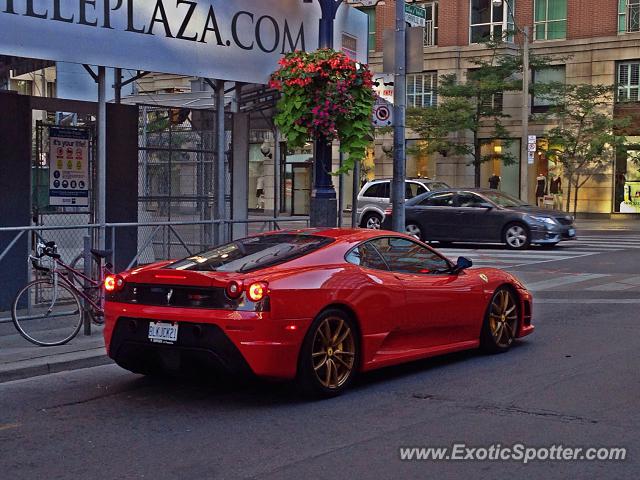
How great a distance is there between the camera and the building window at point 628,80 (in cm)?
3869

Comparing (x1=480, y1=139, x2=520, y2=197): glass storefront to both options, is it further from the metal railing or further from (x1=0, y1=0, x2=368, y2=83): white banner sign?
the metal railing

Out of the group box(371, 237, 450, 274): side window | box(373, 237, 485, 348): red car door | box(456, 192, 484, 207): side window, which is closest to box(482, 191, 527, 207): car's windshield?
box(456, 192, 484, 207): side window

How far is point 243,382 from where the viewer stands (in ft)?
25.7

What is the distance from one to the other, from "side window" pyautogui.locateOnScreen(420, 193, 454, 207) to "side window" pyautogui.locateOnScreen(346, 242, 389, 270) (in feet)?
53.9

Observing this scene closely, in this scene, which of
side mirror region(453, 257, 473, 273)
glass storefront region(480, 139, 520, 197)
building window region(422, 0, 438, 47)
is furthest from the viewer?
building window region(422, 0, 438, 47)

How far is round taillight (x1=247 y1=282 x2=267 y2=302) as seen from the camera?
6902 mm

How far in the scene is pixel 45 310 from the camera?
10.0 meters

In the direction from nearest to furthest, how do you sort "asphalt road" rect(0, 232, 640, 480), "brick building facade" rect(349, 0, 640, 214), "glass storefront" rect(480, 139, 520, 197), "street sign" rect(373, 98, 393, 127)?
"asphalt road" rect(0, 232, 640, 480) → "street sign" rect(373, 98, 393, 127) → "brick building facade" rect(349, 0, 640, 214) → "glass storefront" rect(480, 139, 520, 197)

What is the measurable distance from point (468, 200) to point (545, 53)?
19.2 meters

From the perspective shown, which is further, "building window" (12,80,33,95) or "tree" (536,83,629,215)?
"tree" (536,83,629,215)

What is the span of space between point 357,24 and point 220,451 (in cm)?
1121

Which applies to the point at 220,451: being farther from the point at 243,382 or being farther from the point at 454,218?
the point at 454,218

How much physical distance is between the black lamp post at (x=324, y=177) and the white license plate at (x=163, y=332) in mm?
5769

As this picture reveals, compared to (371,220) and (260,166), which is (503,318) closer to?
(371,220)
